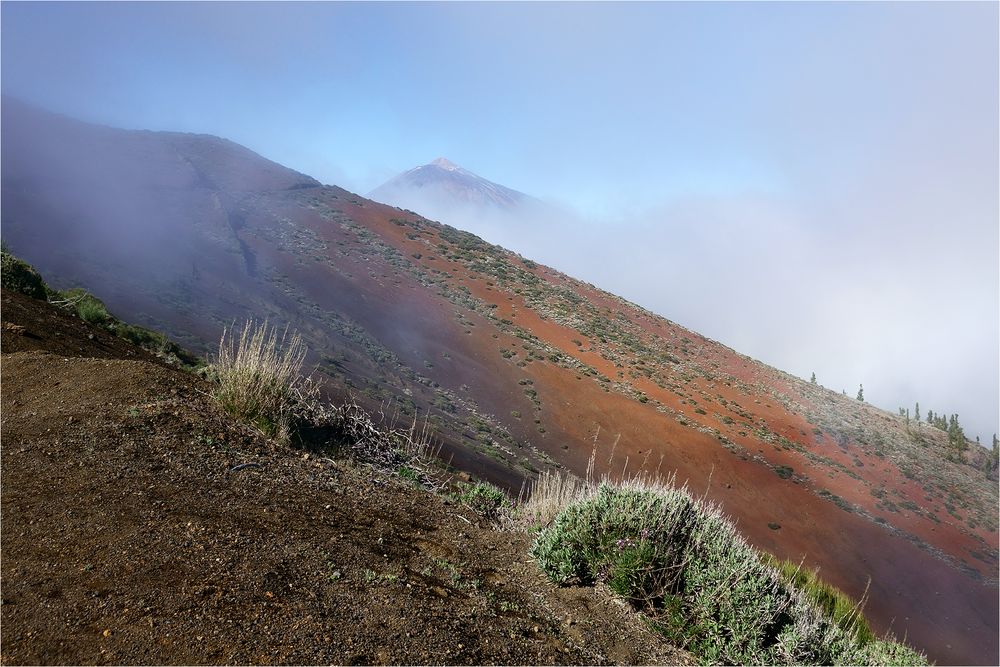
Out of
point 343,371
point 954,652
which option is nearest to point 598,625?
point 343,371

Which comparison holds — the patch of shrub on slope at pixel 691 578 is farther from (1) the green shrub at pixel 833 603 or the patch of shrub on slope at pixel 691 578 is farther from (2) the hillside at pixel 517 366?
(2) the hillside at pixel 517 366

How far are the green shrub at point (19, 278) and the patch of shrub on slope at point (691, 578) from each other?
9.52 meters

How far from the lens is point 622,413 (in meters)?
22.4

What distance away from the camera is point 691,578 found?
4008 mm

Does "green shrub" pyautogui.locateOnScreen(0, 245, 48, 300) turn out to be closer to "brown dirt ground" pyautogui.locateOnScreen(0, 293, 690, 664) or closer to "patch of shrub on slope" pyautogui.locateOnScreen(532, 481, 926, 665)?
"brown dirt ground" pyautogui.locateOnScreen(0, 293, 690, 664)

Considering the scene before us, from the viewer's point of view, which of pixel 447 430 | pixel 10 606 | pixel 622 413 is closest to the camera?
pixel 10 606

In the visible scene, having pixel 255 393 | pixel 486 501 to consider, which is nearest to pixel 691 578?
pixel 486 501

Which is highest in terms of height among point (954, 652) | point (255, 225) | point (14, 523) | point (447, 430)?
point (255, 225)

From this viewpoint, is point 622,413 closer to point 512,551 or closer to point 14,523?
point 512,551

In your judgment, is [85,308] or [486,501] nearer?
[486,501]

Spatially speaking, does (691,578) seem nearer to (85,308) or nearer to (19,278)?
(85,308)

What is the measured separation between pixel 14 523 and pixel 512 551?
3.28m

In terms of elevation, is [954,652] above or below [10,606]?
below

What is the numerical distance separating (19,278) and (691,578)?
11.1m
